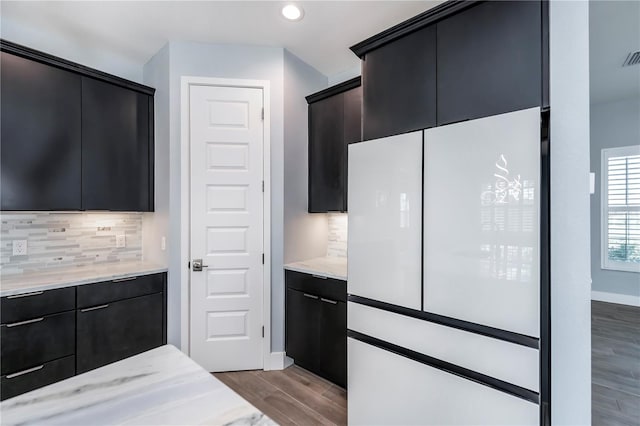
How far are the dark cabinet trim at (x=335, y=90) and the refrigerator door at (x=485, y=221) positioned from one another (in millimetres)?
1213

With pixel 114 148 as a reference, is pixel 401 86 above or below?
above

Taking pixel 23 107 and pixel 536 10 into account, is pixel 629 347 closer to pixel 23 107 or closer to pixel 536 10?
pixel 536 10

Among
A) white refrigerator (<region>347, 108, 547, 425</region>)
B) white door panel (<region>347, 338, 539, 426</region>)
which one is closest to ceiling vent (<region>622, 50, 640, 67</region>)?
white refrigerator (<region>347, 108, 547, 425</region>)

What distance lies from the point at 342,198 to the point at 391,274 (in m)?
1.08

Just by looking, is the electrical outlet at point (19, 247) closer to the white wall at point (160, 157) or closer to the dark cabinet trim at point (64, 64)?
the white wall at point (160, 157)

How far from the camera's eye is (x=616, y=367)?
112 inches

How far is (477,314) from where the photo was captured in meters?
1.43

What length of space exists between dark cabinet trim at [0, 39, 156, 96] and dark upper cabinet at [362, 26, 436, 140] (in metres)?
2.08

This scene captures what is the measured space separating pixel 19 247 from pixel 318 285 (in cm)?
232

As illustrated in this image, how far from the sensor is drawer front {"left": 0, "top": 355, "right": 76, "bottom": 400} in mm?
1900

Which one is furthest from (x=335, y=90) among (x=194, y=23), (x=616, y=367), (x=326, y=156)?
(x=616, y=367)

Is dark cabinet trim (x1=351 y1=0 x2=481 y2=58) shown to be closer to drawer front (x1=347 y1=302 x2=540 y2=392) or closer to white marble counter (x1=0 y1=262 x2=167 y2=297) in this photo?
drawer front (x1=347 y1=302 x2=540 y2=392)

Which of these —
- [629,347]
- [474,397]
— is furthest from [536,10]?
[629,347]

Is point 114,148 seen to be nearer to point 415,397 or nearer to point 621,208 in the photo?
point 415,397
